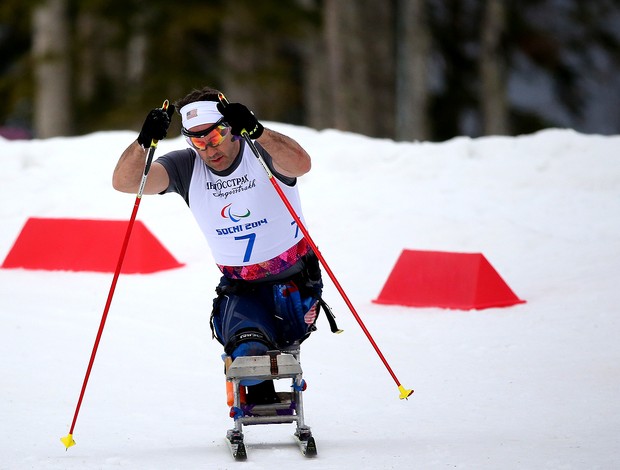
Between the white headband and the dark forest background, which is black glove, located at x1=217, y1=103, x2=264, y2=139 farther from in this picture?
the dark forest background

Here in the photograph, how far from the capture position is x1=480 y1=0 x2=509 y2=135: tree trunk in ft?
75.8

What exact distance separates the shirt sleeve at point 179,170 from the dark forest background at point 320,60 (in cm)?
1678

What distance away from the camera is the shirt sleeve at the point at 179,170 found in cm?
534

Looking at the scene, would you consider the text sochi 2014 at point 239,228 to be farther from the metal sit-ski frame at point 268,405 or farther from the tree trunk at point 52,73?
the tree trunk at point 52,73

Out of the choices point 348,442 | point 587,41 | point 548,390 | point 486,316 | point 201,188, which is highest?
point 201,188

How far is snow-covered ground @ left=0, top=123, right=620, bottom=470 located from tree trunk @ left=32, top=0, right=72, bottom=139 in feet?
36.1

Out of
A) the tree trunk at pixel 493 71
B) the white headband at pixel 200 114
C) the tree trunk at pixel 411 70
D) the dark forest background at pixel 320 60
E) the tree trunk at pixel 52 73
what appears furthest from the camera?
the tree trunk at pixel 52 73

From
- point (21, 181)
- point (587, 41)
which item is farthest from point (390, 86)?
point (21, 181)

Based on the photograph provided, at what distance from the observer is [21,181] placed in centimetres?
1345

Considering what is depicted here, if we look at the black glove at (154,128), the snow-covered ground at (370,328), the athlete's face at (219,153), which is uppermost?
the black glove at (154,128)

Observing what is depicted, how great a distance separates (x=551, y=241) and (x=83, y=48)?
57.3 feet

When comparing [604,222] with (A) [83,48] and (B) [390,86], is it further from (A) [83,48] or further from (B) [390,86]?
(A) [83,48]

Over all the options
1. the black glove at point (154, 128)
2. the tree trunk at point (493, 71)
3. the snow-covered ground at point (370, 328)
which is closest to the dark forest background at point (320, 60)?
the tree trunk at point (493, 71)

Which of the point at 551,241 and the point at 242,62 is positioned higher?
the point at 551,241
